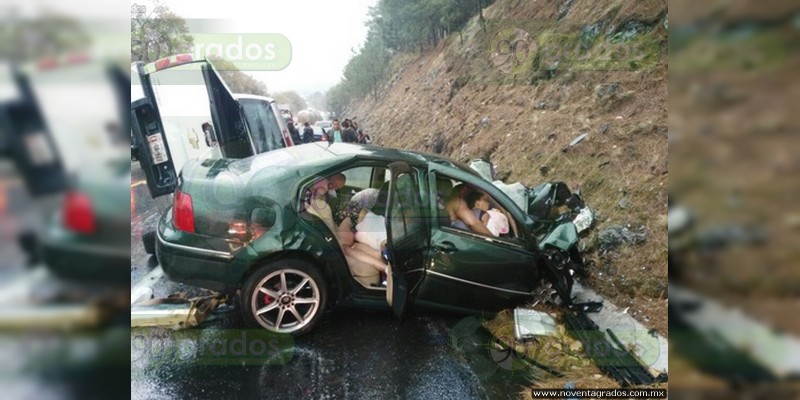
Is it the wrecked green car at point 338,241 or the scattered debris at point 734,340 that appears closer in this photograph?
the scattered debris at point 734,340

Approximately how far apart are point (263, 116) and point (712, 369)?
2166 mm

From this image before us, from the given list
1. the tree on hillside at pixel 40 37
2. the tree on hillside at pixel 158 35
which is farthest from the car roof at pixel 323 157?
the tree on hillside at pixel 40 37

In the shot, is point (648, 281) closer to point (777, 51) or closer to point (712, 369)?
point (712, 369)

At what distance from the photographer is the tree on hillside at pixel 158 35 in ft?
6.86

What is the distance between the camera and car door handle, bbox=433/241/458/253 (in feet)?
8.70

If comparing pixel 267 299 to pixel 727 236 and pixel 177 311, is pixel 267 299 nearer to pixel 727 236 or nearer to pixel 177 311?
pixel 177 311

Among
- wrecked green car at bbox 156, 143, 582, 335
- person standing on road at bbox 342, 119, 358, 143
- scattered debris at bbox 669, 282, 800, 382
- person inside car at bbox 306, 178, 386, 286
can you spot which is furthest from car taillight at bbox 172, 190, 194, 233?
scattered debris at bbox 669, 282, 800, 382

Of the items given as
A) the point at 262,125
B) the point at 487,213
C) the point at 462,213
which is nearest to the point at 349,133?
the point at 262,125

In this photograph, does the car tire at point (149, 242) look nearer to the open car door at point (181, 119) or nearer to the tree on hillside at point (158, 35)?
the open car door at point (181, 119)

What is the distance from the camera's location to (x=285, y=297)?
8.43 ft

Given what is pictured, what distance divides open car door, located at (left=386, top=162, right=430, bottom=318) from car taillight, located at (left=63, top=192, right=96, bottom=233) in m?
1.50

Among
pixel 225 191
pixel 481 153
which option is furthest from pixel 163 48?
pixel 481 153

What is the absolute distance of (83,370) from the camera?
1444mm

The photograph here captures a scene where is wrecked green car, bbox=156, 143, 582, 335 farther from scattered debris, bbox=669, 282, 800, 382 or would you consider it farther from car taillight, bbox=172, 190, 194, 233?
scattered debris, bbox=669, 282, 800, 382
